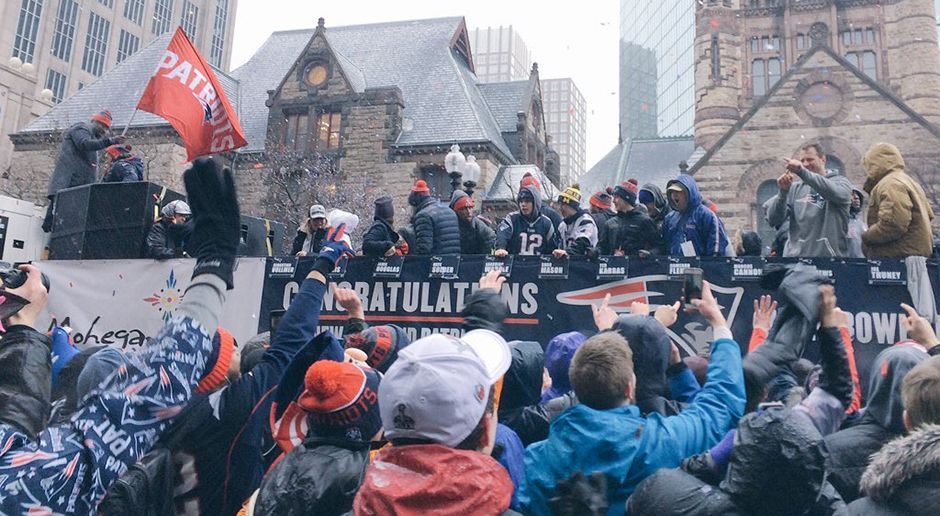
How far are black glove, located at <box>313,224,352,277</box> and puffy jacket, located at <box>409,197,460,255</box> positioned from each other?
13.6 feet

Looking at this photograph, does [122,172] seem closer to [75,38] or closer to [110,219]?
[110,219]

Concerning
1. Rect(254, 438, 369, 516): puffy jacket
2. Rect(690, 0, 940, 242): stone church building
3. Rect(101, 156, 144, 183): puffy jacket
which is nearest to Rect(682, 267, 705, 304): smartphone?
Rect(254, 438, 369, 516): puffy jacket

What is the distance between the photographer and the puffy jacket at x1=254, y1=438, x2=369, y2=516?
244cm

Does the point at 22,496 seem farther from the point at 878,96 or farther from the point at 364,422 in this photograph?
the point at 878,96

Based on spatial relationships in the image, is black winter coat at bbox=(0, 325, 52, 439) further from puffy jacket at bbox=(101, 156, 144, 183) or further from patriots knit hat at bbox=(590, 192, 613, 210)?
puffy jacket at bbox=(101, 156, 144, 183)

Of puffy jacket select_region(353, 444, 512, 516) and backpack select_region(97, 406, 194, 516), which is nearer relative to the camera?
puffy jacket select_region(353, 444, 512, 516)

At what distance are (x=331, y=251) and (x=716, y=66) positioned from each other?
40.8 m

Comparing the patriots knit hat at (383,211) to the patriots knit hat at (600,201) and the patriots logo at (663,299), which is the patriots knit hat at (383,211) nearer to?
the patriots logo at (663,299)

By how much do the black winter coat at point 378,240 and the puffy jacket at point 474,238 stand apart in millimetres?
977

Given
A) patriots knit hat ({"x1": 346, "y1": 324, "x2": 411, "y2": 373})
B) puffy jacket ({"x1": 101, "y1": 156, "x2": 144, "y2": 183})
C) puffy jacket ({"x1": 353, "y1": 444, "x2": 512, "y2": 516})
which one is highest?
puffy jacket ({"x1": 101, "y1": 156, "x2": 144, "y2": 183})

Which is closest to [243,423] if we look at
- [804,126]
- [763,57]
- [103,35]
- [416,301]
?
[416,301]

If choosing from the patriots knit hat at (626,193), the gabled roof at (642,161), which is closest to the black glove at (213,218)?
the patriots knit hat at (626,193)

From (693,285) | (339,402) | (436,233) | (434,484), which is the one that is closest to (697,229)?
(436,233)

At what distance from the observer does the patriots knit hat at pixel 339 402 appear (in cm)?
256
